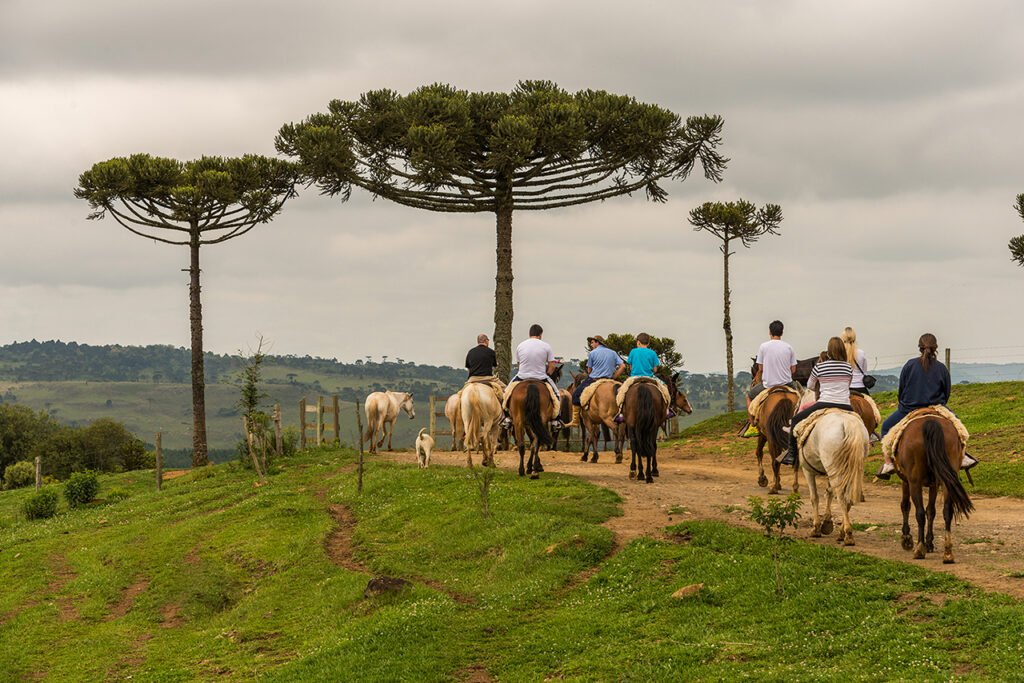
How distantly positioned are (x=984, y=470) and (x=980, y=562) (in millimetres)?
10885

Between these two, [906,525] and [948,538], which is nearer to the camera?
[948,538]

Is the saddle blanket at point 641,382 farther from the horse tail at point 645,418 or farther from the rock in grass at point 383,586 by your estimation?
the rock in grass at point 383,586

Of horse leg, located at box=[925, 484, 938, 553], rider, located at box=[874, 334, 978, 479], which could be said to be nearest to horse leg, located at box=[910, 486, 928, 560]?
horse leg, located at box=[925, 484, 938, 553]

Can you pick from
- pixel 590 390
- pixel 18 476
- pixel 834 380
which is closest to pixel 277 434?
pixel 590 390

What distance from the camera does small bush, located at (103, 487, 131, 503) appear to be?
34250mm

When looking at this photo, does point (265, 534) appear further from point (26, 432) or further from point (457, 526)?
point (26, 432)

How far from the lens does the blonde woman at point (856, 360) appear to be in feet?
65.3

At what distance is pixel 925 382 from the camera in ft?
48.9

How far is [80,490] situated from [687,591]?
2517 centimetres

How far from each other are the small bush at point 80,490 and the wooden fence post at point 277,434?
5856mm

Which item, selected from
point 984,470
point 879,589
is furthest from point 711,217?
point 879,589

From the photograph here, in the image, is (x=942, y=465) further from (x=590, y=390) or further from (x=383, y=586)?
(x=590, y=390)

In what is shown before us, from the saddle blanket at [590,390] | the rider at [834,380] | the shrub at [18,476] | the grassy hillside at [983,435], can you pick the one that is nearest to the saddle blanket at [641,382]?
the saddle blanket at [590,390]

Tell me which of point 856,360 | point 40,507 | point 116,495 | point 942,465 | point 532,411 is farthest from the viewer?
point 116,495
